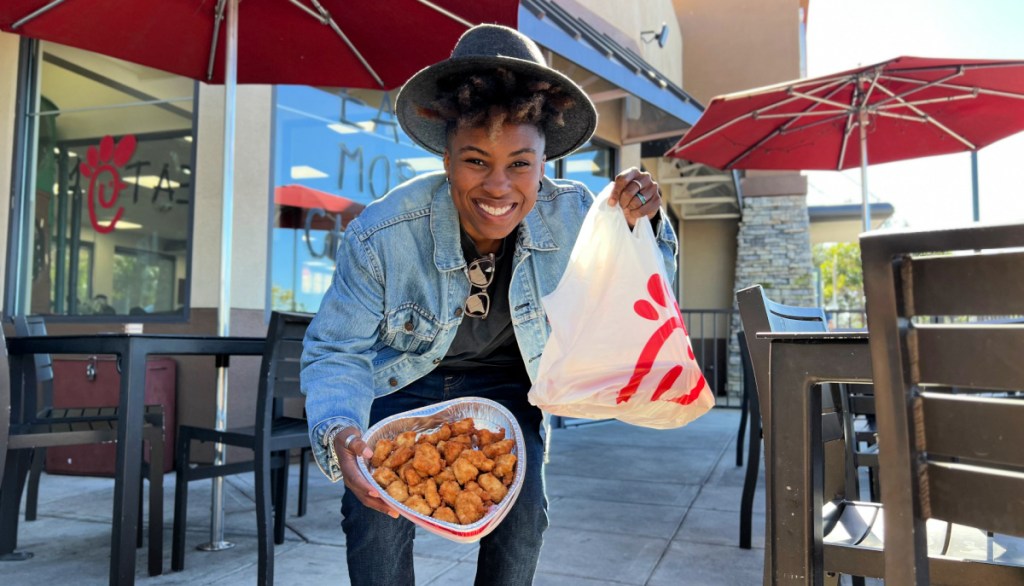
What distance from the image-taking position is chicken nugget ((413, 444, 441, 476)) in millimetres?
1632

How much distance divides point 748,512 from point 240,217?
12.5 feet

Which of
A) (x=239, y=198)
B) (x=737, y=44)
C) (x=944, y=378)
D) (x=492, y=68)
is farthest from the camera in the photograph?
(x=737, y=44)

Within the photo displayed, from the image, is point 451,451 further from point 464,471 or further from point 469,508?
point 469,508

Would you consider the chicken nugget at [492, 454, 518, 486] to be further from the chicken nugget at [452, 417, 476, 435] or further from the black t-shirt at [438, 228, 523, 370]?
the black t-shirt at [438, 228, 523, 370]

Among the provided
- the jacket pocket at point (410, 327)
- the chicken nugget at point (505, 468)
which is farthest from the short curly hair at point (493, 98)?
the chicken nugget at point (505, 468)

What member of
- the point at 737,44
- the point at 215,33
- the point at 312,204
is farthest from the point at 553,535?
the point at 737,44

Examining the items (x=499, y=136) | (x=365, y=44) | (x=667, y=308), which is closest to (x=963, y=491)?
(x=667, y=308)

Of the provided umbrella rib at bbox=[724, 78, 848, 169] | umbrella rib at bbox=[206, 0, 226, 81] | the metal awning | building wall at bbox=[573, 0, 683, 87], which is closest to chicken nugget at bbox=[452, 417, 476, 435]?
umbrella rib at bbox=[206, 0, 226, 81]

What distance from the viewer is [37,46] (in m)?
5.94

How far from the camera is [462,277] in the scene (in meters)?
1.98

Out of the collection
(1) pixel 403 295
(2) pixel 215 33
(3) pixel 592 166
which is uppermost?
(3) pixel 592 166

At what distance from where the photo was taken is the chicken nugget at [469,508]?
1.55 metres

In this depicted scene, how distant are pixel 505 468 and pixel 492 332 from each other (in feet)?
1.45

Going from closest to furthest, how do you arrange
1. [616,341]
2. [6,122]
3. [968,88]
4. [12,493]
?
[616,341], [12,493], [968,88], [6,122]
